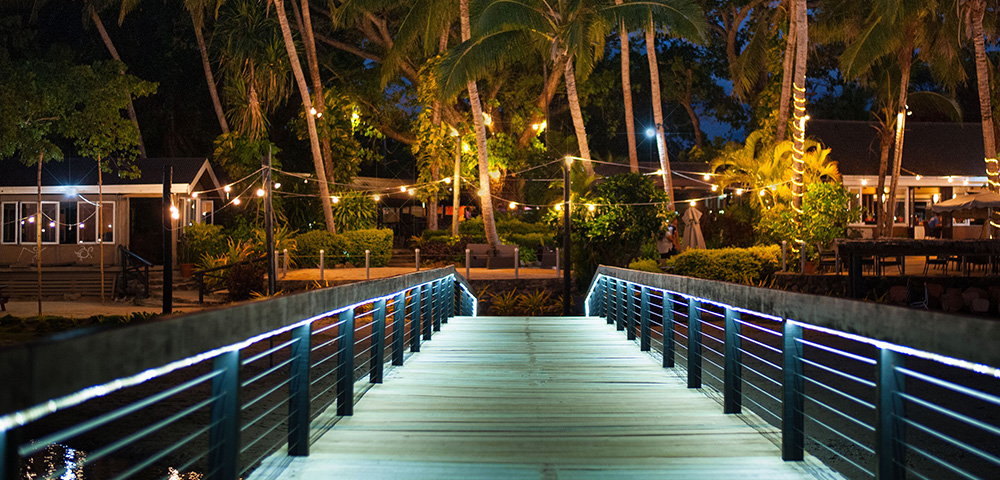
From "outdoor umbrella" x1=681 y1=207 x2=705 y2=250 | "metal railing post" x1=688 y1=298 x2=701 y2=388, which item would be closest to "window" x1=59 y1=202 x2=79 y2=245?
"outdoor umbrella" x1=681 y1=207 x2=705 y2=250

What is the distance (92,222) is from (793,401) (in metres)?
30.4

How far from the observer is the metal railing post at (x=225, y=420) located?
3.39m

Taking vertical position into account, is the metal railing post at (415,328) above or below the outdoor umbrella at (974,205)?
below

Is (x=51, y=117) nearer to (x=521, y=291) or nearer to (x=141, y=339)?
(x=521, y=291)

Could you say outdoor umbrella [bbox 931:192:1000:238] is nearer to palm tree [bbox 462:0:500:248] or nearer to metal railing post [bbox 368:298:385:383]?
palm tree [bbox 462:0:500:248]

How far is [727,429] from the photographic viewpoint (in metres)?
5.21

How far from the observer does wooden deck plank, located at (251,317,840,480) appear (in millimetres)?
4246

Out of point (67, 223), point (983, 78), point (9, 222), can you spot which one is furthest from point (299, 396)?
point (9, 222)

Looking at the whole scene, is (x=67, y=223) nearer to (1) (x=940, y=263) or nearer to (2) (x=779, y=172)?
(2) (x=779, y=172)

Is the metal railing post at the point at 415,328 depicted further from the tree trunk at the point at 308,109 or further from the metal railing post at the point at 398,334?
the tree trunk at the point at 308,109

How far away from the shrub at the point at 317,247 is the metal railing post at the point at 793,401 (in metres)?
27.0

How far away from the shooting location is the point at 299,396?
447 cm

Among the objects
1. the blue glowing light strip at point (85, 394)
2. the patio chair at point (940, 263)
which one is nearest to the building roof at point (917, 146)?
the patio chair at point (940, 263)

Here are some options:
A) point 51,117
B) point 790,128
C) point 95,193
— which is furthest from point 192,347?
point 95,193
